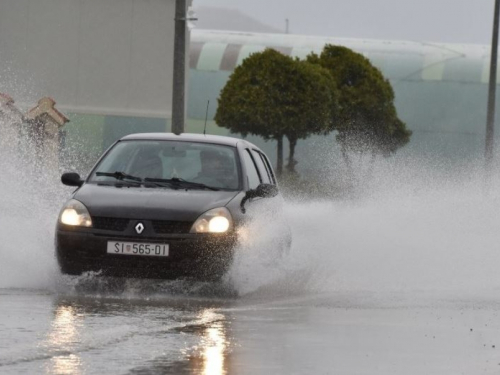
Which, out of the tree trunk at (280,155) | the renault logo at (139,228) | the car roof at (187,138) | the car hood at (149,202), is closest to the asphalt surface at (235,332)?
the renault logo at (139,228)

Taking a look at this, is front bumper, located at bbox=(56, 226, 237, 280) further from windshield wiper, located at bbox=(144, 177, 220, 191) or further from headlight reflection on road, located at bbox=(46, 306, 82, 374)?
headlight reflection on road, located at bbox=(46, 306, 82, 374)

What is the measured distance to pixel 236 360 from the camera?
895cm

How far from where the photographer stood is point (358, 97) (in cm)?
5800

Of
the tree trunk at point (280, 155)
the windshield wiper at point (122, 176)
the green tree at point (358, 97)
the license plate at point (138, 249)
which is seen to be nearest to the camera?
the license plate at point (138, 249)

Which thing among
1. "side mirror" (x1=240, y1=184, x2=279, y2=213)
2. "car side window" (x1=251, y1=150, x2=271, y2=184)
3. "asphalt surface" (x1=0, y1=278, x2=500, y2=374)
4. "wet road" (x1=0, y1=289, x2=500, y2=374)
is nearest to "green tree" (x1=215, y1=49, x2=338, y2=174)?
"car side window" (x1=251, y1=150, x2=271, y2=184)

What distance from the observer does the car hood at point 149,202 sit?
42.9 ft

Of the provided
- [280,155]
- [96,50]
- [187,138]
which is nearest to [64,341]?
[187,138]

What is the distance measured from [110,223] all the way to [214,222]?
87 cm

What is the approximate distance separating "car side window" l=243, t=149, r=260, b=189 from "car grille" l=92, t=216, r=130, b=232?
5.53 feet

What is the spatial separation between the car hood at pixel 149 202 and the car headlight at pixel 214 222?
54mm

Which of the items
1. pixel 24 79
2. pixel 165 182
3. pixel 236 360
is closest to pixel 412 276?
pixel 165 182

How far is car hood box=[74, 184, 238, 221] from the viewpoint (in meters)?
13.1

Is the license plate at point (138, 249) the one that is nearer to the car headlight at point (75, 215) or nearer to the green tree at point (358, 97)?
the car headlight at point (75, 215)

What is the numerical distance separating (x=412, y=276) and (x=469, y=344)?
551 cm
